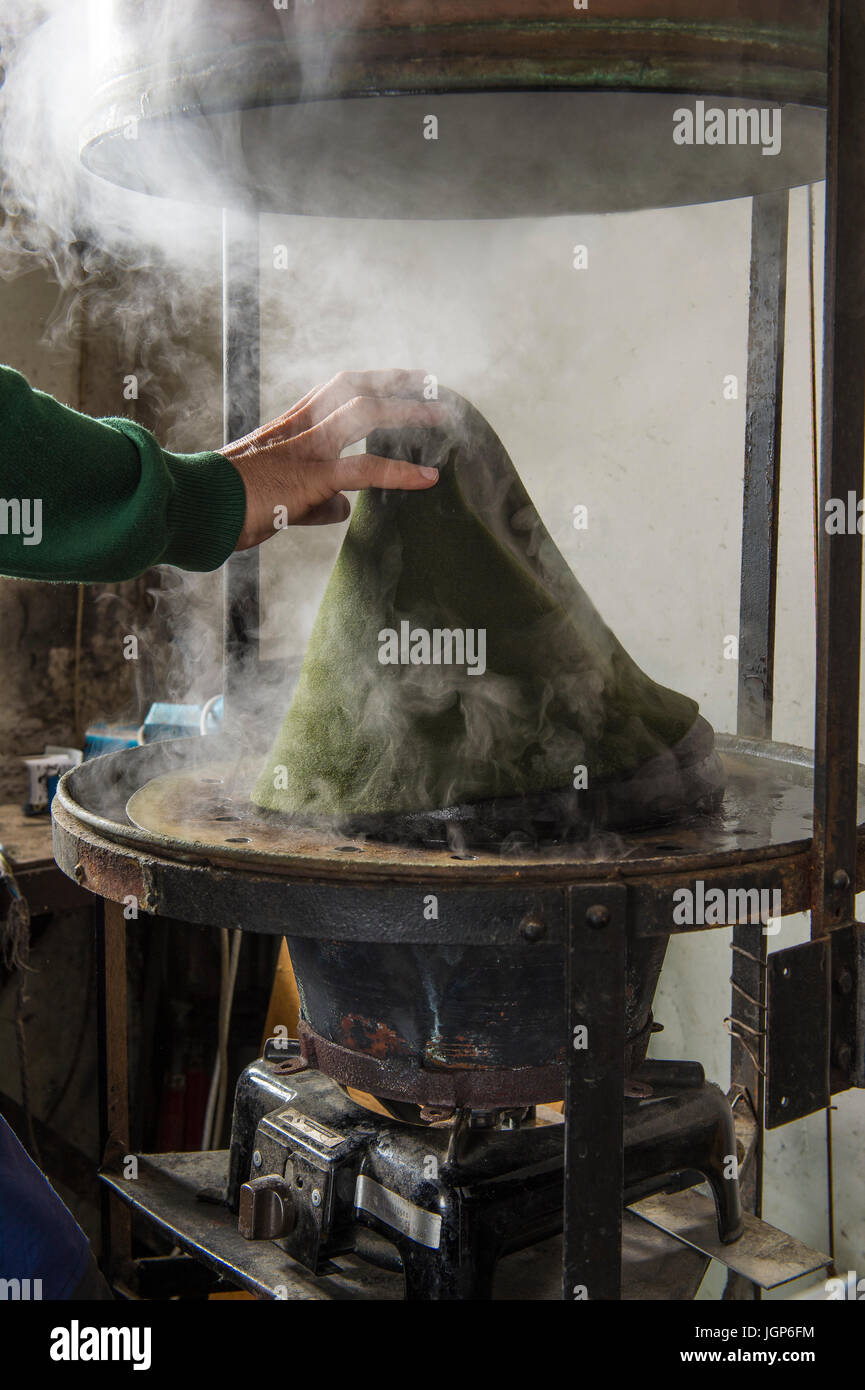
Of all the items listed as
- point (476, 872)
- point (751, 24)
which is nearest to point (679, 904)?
point (476, 872)

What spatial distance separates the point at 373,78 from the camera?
43.9 inches

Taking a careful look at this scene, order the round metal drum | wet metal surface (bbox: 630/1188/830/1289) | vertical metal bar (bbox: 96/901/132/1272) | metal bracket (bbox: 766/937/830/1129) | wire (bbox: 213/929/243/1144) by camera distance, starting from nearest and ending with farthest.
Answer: the round metal drum < metal bracket (bbox: 766/937/830/1129) < wet metal surface (bbox: 630/1188/830/1289) < vertical metal bar (bbox: 96/901/132/1272) < wire (bbox: 213/929/243/1144)

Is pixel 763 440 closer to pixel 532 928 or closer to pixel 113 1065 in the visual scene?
pixel 532 928

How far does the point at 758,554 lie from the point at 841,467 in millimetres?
740

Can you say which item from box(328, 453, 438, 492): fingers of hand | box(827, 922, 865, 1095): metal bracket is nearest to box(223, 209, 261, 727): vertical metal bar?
box(328, 453, 438, 492): fingers of hand

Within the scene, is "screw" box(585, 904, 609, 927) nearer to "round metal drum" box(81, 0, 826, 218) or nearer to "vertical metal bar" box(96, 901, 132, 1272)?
"round metal drum" box(81, 0, 826, 218)

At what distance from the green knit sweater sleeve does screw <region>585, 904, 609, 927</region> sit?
1.77 feet

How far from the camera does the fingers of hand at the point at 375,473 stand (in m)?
1.37

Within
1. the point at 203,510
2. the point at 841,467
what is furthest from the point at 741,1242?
the point at 203,510

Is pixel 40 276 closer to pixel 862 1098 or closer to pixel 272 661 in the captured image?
pixel 272 661

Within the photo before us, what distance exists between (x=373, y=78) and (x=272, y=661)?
3.49ft

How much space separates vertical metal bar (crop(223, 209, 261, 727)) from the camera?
1.85m

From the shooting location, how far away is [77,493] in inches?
46.6

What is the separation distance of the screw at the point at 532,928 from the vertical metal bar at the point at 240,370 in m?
0.96
